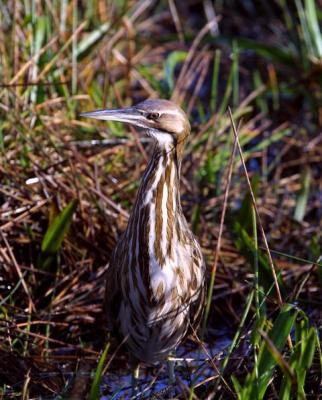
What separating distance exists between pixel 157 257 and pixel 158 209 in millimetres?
170

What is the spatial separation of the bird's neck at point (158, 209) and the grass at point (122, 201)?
21 cm

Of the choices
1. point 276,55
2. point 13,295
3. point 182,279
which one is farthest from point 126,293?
point 276,55

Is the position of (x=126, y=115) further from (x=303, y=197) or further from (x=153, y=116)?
(x=303, y=197)

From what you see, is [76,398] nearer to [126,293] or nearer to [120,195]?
[126,293]

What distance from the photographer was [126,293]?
134 inches

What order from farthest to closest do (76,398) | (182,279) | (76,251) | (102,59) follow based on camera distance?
(102,59) < (76,251) < (182,279) < (76,398)

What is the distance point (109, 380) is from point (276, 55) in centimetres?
292

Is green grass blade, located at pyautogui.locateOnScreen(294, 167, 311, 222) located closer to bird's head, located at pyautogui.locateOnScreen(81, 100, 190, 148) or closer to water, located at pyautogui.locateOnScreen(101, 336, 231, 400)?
water, located at pyautogui.locateOnScreen(101, 336, 231, 400)

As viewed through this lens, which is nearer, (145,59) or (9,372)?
(9,372)

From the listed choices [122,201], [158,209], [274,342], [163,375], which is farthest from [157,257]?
[122,201]

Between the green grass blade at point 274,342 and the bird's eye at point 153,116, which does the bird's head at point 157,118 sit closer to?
the bird's eye at point 153,116

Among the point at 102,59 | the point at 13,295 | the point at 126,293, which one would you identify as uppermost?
the point at 102,59

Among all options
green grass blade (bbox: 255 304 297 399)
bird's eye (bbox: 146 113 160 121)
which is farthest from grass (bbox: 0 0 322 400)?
bird's eye (bbox: 146 113 160 121)

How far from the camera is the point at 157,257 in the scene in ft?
10.8
